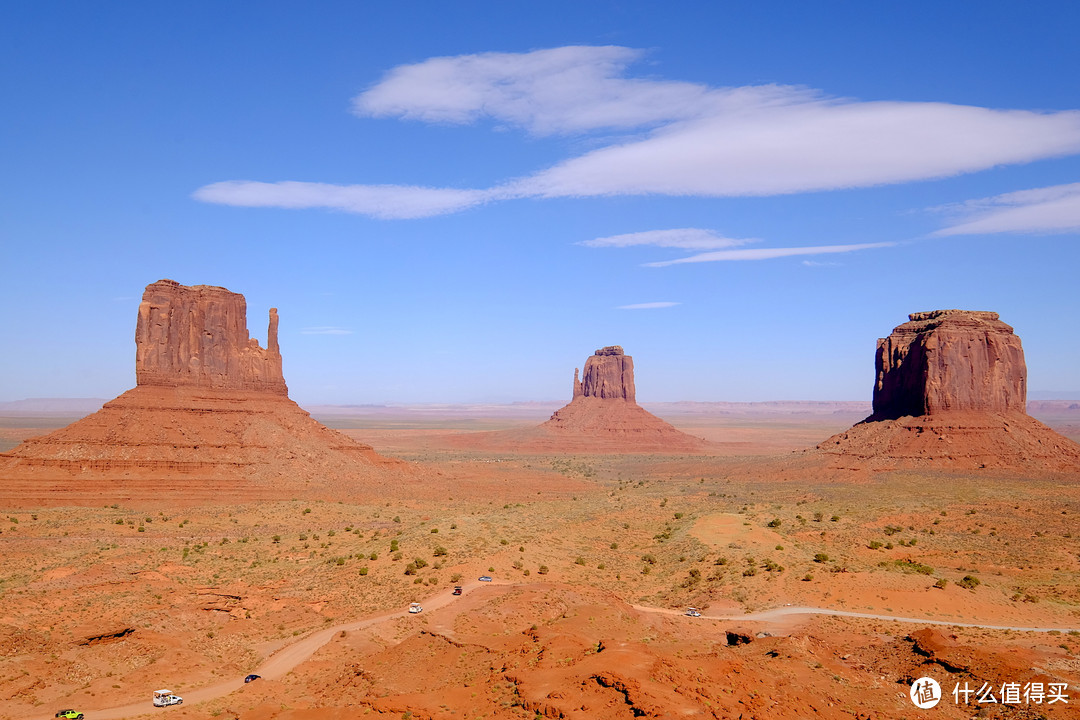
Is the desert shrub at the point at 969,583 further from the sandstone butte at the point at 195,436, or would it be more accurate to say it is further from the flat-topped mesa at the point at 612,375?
the flat-topped mesa at the point at 612,375

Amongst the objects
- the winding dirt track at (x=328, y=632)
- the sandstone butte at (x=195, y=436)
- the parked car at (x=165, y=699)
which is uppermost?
the sandstone butte at (x=195, y=436)

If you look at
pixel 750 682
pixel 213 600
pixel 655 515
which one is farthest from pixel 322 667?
pixel 655 515

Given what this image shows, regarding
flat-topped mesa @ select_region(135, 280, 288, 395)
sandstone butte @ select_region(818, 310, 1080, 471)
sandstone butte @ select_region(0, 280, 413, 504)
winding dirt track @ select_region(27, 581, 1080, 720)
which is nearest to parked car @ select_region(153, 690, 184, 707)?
winding dirt track @ select_region(27, 581, 1080, 720)

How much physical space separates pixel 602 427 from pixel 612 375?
1461 centimetres

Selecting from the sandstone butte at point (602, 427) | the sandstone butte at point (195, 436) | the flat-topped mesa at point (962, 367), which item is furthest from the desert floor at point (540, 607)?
the sandstone butte at point (602, 427)

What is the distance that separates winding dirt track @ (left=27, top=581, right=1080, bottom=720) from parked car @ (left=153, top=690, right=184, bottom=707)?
0.61ft

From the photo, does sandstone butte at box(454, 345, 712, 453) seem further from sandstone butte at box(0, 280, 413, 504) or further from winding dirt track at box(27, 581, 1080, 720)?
winding dirt track at box(27, 581, 1080, 720)

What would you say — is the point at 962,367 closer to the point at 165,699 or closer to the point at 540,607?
the point at 540,607

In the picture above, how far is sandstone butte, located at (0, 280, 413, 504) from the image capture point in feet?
202

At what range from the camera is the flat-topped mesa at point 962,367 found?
279 ft

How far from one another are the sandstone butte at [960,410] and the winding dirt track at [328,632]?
54984mm

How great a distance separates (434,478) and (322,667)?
189ft

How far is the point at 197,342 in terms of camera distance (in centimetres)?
7194

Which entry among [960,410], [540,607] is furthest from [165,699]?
[960,410]
